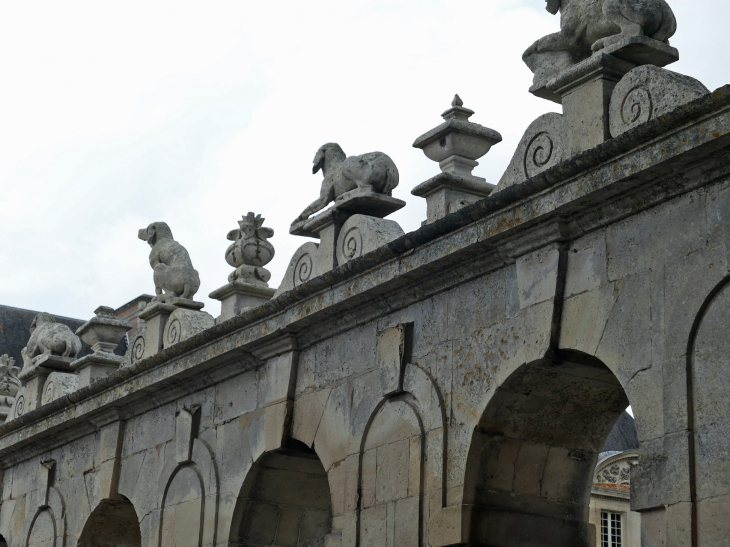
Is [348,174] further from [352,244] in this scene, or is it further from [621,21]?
[621,21]

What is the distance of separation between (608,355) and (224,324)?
378 centimetres

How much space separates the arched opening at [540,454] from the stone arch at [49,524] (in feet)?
18.7

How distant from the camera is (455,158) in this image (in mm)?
8625

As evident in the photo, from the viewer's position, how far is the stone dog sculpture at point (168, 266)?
11766 millimetres

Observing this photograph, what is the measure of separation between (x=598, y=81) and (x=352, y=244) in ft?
7.93

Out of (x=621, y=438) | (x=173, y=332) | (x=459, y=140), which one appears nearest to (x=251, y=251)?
(x=173, y=332)

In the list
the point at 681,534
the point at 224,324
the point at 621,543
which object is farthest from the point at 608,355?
the point at 621,543

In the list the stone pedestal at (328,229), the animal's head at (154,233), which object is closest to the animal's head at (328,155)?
the stone pedestal at (328,229)

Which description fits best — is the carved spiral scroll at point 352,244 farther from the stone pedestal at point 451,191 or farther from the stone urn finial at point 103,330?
the stone urn finial at point 103,330

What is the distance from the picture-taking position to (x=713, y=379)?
21.4 feet

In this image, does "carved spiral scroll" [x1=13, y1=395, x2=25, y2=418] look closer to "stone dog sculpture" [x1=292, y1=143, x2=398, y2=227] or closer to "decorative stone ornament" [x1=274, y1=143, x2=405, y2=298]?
"decorative stone ornament" [x1=274, y1=143, x2=405, y2=298]

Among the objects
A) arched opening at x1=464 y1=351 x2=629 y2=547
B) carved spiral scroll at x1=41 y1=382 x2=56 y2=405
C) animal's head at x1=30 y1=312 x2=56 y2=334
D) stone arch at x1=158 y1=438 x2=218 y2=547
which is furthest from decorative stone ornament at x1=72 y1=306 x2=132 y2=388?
arched opening at x1=464 y1=351 x2=629 y2=547

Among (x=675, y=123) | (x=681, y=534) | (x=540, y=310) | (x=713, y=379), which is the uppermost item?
(x=675, y=123)

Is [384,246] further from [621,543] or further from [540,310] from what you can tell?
[621,543]
